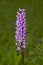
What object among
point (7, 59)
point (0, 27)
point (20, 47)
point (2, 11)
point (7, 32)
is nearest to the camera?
point (20, 47)

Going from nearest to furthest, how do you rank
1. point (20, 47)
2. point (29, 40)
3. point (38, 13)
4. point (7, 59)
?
point (20, 47)
point (7, 59)
point (29, 40)
point (38, 13)

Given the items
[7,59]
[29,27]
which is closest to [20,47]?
[7,59]

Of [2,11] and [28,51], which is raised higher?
[2,11]

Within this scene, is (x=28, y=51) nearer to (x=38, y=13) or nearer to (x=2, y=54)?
(x=2, y=54)

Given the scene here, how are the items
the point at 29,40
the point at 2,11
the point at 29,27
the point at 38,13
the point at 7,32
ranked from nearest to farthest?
the point at 29,40 < the point at 29,27 < the point at 7,32 < the point at 2,11 < the point at 38,13

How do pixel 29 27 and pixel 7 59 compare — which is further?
pixel 29 27

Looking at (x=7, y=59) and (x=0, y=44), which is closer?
(x=7, y=59)

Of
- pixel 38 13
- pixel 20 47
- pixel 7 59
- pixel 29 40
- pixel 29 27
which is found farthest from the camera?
pixel 38 13

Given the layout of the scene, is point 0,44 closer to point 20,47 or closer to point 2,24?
point 2,24

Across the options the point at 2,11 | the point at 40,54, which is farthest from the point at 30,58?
the point at 2,11
